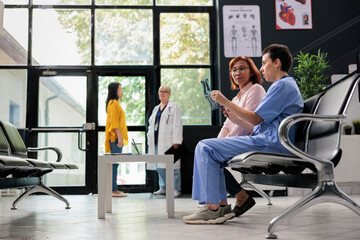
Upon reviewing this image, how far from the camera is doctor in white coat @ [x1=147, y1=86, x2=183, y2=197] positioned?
5594 millimetres

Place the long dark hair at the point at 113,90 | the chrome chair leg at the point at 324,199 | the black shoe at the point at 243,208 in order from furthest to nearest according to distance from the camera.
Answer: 1. the long dark hair at the point at 113,90
2. the black shoe at the point at 243,208
3. the chrome chair leg at the point at 324,199

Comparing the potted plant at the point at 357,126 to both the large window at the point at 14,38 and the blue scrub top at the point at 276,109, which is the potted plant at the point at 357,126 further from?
the large window at the point at 14,38

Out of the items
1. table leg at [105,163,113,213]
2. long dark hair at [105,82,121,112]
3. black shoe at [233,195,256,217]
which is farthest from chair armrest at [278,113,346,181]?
long dark hair at [105,82,121,112]

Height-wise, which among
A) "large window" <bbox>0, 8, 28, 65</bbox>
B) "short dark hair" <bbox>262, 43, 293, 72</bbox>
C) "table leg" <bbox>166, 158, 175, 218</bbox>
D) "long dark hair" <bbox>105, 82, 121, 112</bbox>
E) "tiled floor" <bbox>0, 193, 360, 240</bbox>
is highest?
"large window" <bbox>0, 8, 28, 65</bbox>

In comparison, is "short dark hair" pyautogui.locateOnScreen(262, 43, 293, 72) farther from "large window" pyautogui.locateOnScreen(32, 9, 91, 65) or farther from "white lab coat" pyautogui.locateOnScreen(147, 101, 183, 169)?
"large window" pyautogui.locateOnScreen(32, 9, 91, 65)

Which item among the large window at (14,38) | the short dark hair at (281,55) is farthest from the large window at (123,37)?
the short dark hair at (281,55)

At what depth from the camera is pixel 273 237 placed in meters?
2.01

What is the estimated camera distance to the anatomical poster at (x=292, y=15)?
21.7ft

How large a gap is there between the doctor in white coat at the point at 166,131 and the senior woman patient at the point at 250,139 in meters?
2.97

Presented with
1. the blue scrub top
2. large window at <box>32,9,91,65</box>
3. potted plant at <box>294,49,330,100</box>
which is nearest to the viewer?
the blue scrub top

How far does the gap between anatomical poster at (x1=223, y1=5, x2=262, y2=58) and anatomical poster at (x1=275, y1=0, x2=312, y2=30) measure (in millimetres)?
330

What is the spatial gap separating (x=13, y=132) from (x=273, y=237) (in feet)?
9.28

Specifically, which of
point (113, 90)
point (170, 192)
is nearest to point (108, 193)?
point (170, 192)

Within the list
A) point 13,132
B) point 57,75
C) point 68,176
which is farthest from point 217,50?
point 13,132
